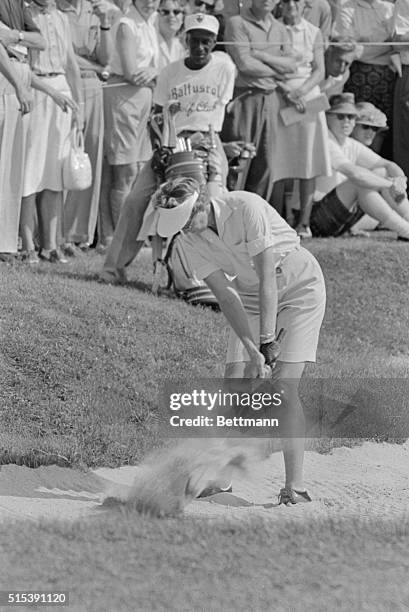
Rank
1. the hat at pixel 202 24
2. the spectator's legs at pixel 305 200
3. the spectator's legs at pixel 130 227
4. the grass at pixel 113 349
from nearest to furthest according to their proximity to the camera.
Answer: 1. the grass at pixel 113 349
2. the hat at pixel 202 24
3. the spectator's legs at pixel 130 227
4. the spectator's legs at pixel 305 200

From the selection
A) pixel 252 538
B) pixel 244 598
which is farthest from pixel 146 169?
pixel 244 598

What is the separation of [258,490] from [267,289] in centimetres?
127

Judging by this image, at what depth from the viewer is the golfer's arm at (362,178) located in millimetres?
12305

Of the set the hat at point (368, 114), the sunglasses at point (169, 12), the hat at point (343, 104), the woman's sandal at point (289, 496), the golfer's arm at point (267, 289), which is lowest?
the woman's sandal at point (289, 496)

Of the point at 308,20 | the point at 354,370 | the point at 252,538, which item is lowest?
the point at 354,370

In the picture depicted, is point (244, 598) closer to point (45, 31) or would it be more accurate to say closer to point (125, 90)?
point (45, 31)

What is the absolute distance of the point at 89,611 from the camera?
4992 millimetres

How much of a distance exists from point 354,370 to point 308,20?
4317 mm

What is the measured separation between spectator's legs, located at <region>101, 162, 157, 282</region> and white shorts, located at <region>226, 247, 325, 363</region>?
A: 376 centimetres

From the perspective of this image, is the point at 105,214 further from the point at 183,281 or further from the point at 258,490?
the point at 258,490

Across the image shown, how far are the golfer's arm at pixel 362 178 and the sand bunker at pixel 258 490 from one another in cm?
445

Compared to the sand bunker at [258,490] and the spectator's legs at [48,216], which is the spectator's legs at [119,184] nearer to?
the spectator's legs at [48,216]

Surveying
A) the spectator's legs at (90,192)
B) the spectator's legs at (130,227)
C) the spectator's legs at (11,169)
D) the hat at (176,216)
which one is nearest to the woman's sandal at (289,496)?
the hat at (176,216)

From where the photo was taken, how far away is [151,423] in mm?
8477
